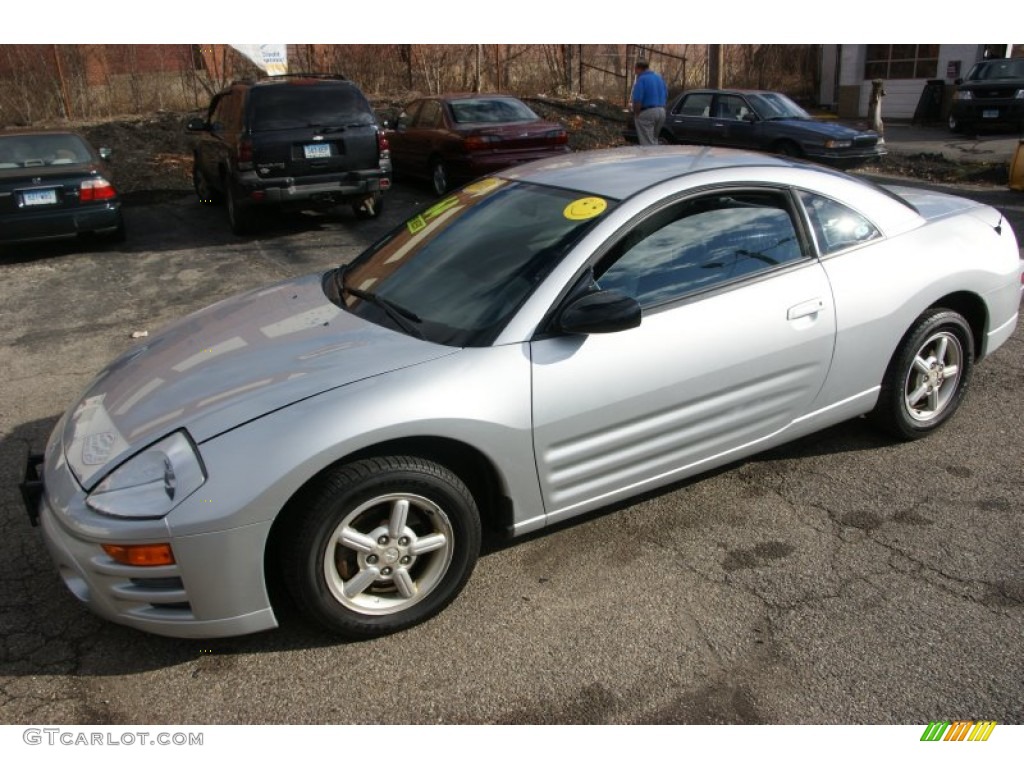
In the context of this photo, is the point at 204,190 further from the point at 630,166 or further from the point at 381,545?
the point at 381,545

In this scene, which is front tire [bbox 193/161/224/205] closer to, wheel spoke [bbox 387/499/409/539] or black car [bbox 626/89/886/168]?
black car [bbox 626/89/886/168]

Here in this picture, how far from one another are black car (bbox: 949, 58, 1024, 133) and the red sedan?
37.5ft

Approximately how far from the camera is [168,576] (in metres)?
2.75

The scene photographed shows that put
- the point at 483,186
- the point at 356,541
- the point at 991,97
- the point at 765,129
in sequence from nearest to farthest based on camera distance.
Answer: the point at 356,541
the point at 483,186
the point at 765,129
the point at 991,97

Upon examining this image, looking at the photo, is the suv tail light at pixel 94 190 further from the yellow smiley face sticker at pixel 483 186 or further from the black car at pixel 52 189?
the yellow smiley face sticker at pixel 483 186

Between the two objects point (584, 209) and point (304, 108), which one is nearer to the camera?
point (584, 209)

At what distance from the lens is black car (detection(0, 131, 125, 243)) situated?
30.9 feet

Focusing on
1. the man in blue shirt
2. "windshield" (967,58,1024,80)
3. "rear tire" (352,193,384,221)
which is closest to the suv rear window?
"rear tire" (352,193,384,221)

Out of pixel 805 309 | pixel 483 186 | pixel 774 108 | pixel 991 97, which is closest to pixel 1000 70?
pixel 991 97

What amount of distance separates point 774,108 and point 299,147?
805 cm

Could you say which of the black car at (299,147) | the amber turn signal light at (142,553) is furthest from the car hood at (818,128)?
the amber turn signal light at (142,553)

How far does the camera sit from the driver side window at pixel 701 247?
343 cm

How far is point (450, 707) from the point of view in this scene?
2.73 meters
